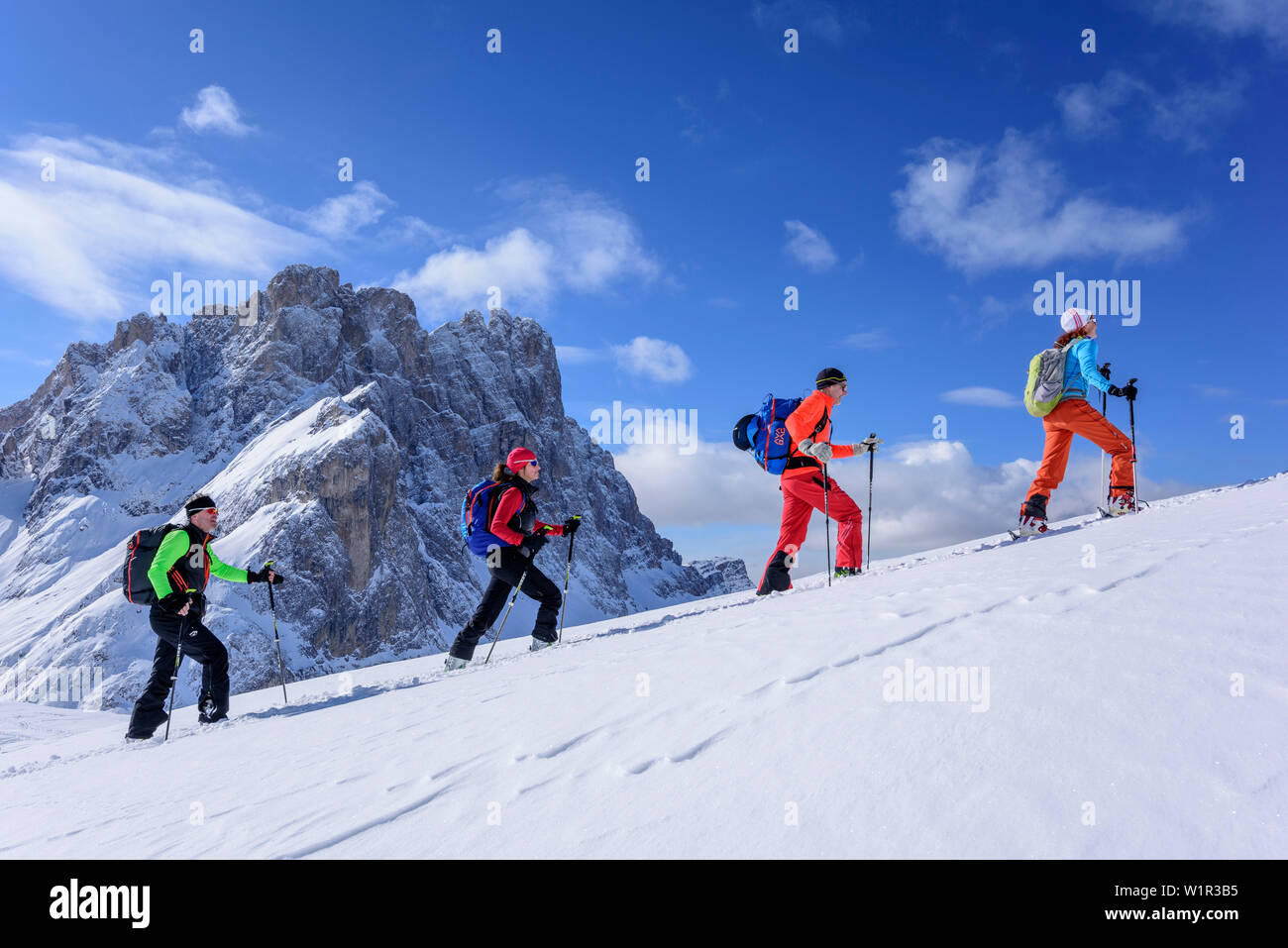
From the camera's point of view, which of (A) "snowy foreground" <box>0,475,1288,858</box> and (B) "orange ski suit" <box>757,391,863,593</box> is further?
(B) "orange ski suit" <box>757,391,863,593</box>

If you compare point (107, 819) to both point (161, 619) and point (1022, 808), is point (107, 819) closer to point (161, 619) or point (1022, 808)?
point (161, 619)

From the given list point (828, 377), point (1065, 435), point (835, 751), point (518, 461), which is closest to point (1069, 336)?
point (1065, 435)

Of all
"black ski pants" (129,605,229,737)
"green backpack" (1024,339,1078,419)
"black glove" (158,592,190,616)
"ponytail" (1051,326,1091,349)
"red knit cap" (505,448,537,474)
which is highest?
"ponytail" (1051,326,1091,349)

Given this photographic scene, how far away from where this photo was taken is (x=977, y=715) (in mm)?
2795

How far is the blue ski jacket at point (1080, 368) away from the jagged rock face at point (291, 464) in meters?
97.2

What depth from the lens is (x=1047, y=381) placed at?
936 centimetres

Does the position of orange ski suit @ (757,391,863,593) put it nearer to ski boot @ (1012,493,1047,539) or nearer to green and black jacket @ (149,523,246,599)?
ski boot @ (1012,493,1047,539)

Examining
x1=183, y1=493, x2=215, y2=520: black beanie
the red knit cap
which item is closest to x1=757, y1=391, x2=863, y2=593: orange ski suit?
the red knit cap

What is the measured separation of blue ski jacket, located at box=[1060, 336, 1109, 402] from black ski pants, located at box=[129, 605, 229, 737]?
10817mm

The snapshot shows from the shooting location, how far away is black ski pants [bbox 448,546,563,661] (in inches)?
324

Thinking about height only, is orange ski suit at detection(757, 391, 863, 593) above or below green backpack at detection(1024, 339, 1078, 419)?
below

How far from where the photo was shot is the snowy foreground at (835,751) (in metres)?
2.16

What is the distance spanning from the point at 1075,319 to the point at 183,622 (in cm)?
1184
